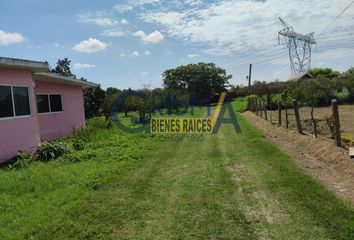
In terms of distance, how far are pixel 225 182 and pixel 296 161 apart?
7.38ft

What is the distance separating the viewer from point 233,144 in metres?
8.77

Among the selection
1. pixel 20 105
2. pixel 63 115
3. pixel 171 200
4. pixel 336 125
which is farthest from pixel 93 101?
pixel 171 200

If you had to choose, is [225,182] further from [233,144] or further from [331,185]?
[233,144]

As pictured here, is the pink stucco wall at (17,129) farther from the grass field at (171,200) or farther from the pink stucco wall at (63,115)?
the pink stucco wall at (63,115)

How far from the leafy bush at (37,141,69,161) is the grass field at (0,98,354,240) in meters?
0.80

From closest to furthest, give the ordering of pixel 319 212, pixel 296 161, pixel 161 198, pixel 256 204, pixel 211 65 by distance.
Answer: pixel 319 212, pixel 256 204, pixel 161 198, pixel 296 161, pixel 211 65


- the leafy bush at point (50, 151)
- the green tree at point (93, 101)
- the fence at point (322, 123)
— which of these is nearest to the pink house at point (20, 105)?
the leafy bush at point (50, 151)

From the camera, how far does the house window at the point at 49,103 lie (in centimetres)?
1127

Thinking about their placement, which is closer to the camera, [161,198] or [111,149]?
[161,198]

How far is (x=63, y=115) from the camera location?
12688mm

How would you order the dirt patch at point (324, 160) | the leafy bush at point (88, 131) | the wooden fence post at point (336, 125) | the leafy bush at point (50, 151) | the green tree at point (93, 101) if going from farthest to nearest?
1. the green tree at point (93, 101)
2. the leafy bush at point (88, 131)
3. the leafy bush at point (50, 151)
4. the wooden fence post at point (336, 125)
5. the dirt patch at point (324, 160)

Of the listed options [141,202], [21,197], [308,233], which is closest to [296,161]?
[308,233]

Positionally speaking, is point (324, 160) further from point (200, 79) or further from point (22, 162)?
point (200, 79)

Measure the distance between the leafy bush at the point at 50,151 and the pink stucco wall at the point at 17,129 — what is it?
0.61 meters
